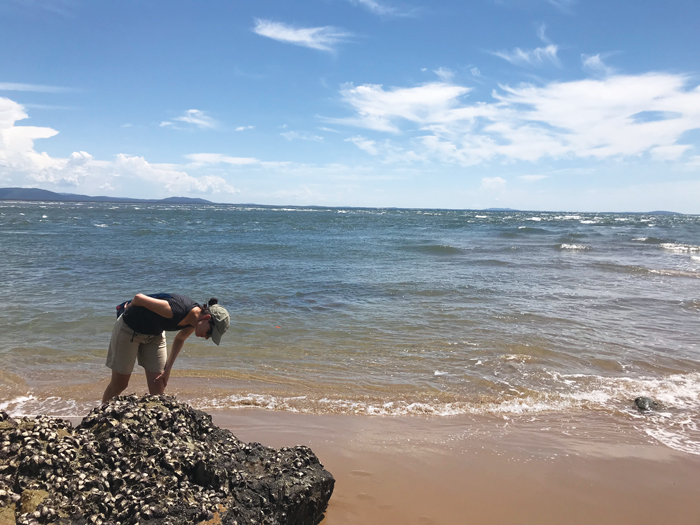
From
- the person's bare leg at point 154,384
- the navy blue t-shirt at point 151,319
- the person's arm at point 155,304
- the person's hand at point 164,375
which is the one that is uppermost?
the person's arm at point 155,304

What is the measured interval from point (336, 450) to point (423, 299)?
7.46 m

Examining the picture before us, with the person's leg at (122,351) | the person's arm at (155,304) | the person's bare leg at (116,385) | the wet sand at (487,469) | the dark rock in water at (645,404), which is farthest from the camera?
the dark rock in water at (645,404)

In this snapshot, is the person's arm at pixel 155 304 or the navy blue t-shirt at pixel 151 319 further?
the navy blue t-shirt at pixel 151 319

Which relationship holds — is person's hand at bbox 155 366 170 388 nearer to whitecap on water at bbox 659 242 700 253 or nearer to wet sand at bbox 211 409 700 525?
wet sand at bbox 211 409 700 525

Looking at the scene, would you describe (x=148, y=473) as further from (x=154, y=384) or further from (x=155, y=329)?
(x=154, y=384)

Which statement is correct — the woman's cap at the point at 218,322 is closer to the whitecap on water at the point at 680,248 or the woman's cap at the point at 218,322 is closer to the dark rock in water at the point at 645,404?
the dark rock in water at the point at 645,404

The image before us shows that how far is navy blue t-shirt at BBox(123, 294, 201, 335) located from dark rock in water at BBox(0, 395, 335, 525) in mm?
1009

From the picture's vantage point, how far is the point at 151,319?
4.12m

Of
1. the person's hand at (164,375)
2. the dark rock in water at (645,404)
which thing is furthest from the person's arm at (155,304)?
the dark rock in water at (645,404)

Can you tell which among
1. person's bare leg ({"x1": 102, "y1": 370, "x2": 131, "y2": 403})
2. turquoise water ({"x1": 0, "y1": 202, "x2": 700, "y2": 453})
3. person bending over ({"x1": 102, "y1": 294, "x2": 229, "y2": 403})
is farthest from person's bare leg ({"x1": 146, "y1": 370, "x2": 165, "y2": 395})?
turquoise water ({"x1": 0, "y1": 202, "x2": 700, "y2": 453})

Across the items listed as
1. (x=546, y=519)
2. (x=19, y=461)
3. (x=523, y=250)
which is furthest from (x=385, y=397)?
(x=523, y=250)

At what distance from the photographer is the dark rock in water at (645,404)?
17.8 feet

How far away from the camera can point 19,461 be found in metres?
2.39

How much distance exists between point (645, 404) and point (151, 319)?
18.6ft
